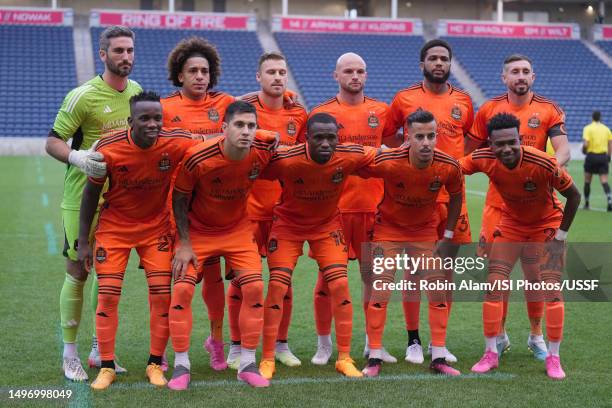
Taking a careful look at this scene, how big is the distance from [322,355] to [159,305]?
4.49ft

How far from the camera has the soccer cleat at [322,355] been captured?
5977 millimetres

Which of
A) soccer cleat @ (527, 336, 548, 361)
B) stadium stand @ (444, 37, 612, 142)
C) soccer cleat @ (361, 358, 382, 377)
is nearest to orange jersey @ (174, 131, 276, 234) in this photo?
soccer cleat @ (361, 358, 382, 377)

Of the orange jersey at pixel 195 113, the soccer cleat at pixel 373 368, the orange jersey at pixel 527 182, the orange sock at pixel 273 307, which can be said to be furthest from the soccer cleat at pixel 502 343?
the orange jersey at pixel 195 113

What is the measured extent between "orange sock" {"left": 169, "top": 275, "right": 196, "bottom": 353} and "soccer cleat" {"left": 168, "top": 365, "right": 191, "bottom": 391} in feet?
0.41

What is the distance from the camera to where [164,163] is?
5.33 m

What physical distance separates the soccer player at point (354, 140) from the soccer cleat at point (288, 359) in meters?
0.17

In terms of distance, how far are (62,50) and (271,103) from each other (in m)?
29.8

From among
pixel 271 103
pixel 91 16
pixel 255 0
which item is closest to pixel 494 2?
pixel 255 0

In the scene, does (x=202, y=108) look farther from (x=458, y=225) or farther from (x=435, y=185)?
(x=458, y=225)

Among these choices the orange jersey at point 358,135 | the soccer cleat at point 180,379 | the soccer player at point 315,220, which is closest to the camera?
the soccer cleat at point 180,379

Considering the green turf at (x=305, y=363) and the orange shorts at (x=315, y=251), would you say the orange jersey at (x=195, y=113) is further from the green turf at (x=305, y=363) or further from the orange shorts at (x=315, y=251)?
the green turf at (x=305, y=363)

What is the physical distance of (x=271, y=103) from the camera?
241 inches

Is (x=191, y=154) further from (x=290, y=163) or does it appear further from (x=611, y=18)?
Result: (x=611, y=18)

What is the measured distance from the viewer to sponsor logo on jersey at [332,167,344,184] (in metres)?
5.56
